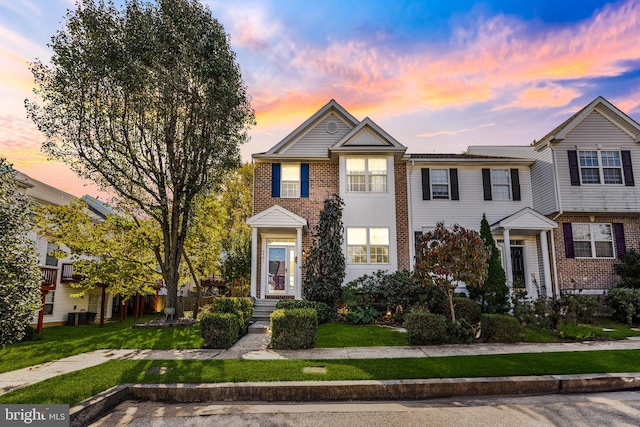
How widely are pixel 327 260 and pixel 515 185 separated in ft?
30.3

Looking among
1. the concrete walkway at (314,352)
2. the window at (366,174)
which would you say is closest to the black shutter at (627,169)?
the concrete walkway at (314,352)

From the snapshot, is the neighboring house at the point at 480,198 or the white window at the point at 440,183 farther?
the white window at the point at 440,183

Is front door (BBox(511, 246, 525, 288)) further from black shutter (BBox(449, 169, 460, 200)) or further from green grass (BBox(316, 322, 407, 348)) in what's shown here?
green grass (BBox(316, 322, 407, 348))

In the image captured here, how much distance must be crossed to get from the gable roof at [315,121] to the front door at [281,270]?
420 centimetres

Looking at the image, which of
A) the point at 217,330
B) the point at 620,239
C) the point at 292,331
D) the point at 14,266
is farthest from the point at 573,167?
the point at 14,266

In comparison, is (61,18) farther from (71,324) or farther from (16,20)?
(71,324)

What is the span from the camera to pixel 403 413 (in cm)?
538

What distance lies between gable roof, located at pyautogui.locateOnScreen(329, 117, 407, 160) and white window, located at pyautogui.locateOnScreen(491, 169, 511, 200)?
4.52m

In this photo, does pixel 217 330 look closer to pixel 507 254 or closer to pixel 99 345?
pixel 99 345

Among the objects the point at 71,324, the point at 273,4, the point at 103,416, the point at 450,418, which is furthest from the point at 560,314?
the point at 71,324

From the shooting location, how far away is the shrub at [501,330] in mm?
9820

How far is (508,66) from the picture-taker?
46.0ft

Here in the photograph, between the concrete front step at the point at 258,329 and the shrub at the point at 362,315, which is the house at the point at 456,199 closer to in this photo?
the shrub at the point at 362,315

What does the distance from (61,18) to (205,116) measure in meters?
5.29
